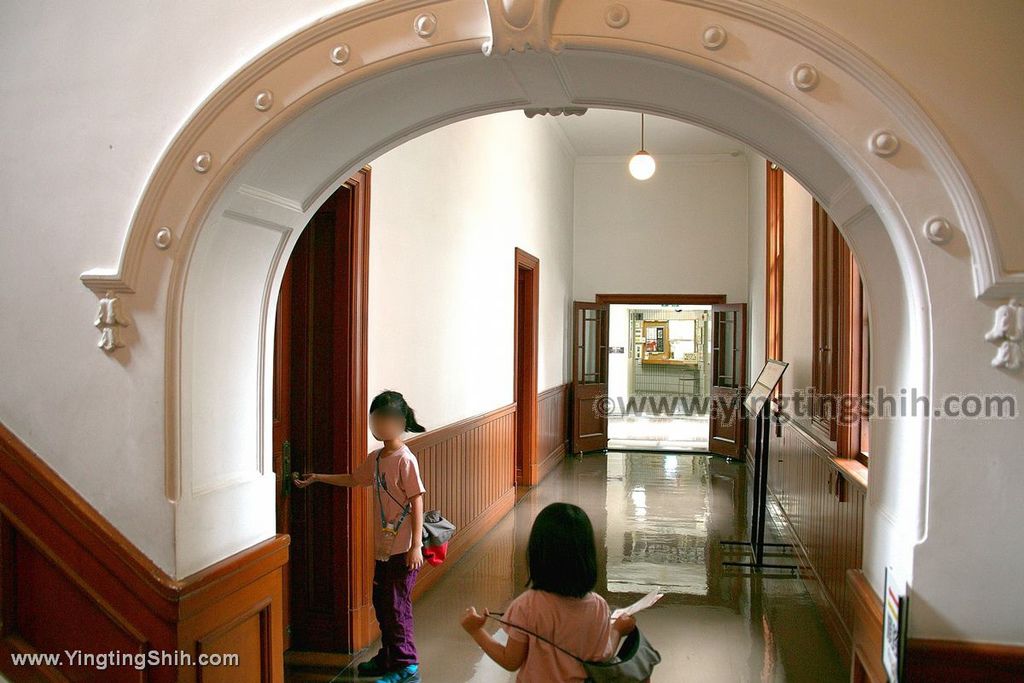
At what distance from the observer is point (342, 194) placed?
357 cm

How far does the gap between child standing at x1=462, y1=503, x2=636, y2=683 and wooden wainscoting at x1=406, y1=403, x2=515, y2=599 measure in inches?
97.4

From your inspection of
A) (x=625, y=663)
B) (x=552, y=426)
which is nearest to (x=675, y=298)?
(x=552, y=426)

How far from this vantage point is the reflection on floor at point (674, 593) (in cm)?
364

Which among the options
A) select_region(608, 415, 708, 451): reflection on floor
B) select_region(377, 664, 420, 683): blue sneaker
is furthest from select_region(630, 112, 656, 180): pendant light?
select_region(377, 664, 420, 683): blue sneaker

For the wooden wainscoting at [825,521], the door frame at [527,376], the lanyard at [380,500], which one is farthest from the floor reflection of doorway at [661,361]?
the lanyard at [380,500]

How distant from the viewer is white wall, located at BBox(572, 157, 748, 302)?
10844 mm

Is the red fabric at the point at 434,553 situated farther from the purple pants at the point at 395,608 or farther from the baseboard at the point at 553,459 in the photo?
the baseboard at the point at 553,459

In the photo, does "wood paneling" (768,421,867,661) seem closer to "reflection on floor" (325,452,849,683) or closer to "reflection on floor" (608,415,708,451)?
"reflection on floor" (325,452,849,683)

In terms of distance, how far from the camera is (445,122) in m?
2.61

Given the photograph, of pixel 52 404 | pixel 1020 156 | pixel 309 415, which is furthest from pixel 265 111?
pixel 1020 156

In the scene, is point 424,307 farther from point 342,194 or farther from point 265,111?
point 265,111

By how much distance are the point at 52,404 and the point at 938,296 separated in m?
2.63

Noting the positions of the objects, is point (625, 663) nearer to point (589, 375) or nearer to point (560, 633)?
point (560, 633)

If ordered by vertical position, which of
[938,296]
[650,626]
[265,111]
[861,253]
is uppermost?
[265,111]
